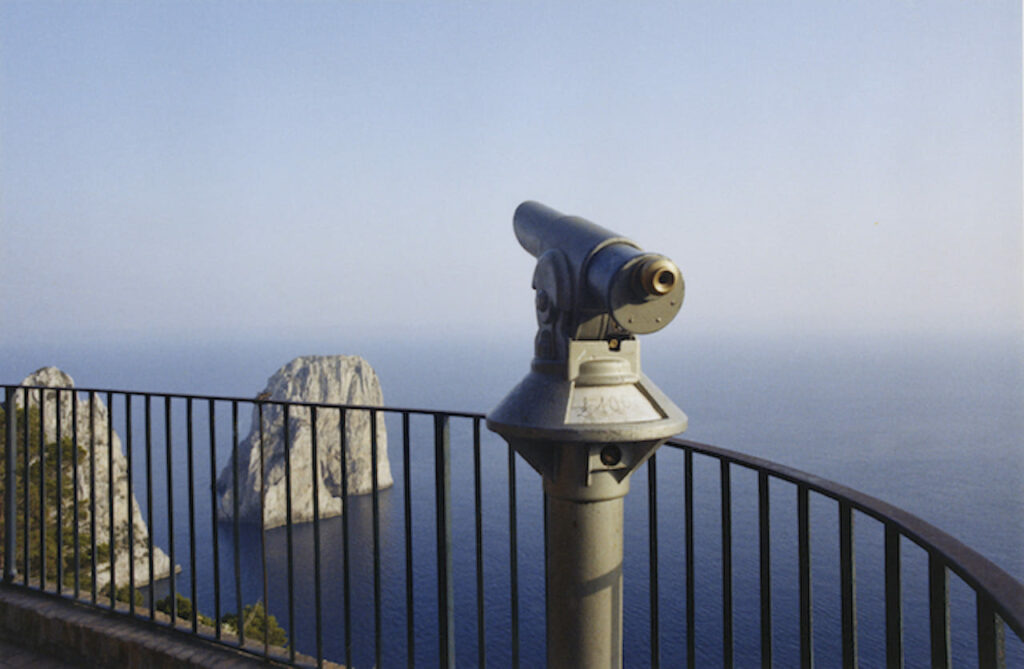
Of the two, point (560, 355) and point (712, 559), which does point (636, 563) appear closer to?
point (712, 559)

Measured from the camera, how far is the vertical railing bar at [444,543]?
268 cm

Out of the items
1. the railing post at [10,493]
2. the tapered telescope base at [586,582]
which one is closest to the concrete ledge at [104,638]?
the railing post at [10,493]

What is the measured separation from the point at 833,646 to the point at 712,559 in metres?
8.14

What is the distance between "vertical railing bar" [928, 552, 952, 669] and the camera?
1199 millimetres

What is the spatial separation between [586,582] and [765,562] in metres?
0.49

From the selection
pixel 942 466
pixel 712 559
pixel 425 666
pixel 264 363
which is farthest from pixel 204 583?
pixel 264 363

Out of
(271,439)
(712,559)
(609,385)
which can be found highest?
(609,385)

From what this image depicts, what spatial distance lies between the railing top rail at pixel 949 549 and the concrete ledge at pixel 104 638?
7.58 ft

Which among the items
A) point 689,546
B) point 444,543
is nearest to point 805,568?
point 689,546

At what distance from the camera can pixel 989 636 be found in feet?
3.34

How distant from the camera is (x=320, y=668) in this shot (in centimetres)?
277

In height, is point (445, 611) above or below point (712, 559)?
above

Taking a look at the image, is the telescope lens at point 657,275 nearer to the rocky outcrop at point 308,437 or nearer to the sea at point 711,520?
the sea at point 711,520

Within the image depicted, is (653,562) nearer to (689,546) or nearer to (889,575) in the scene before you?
(689,546)
